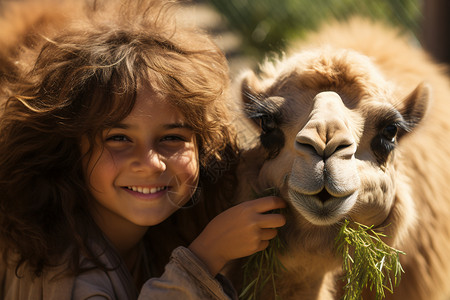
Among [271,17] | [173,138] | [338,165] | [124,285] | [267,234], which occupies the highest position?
[338,165]

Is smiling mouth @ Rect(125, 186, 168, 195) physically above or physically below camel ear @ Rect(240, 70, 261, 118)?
below

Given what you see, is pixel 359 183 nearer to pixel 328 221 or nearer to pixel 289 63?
pixel 328 221

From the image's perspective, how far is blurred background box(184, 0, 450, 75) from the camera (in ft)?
19.2

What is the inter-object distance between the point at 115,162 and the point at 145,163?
13cm

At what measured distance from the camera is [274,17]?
684 cm

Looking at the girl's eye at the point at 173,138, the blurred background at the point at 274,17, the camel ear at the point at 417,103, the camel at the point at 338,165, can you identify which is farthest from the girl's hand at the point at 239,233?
the blurred background at the point at 274,17

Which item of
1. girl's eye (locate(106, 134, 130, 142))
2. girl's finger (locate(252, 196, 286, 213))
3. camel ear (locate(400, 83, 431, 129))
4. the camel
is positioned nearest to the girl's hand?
girl's finger (locate(252, 196, 286, 213))

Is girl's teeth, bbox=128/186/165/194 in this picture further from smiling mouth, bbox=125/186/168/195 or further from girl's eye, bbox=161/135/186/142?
girl's eye, bbox=161/135/186/142

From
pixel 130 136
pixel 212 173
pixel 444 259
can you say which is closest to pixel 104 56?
pixel 130 136

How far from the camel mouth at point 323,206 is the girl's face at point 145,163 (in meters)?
0.61

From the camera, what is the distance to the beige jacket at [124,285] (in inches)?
93.1

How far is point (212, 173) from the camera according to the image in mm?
2906

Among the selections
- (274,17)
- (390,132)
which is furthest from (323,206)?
(274,17)

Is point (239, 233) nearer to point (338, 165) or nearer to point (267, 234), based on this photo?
point (267, 234)
